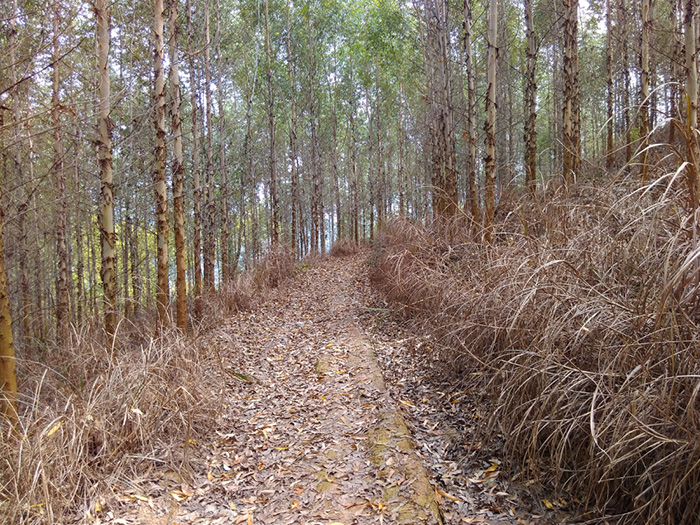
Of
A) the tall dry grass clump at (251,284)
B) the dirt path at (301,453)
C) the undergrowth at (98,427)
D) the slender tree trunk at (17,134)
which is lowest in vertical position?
the dirt path at (301,453)

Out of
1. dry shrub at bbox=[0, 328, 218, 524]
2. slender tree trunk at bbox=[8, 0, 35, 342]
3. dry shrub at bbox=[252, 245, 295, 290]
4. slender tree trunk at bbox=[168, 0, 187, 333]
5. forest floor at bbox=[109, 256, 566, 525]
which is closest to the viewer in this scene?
dry shrub at bbox=[0, 328, 218, 524]

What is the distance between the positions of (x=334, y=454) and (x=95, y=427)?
5.88 feet

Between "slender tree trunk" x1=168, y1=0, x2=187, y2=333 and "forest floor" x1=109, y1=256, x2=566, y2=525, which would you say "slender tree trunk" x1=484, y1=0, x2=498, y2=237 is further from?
"slender tree trunk" x1=168, y1=0, x2=187, y2=333

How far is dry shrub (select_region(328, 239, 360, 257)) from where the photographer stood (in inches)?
681

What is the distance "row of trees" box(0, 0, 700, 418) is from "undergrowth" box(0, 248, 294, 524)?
1.73 feet

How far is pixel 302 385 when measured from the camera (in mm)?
4750

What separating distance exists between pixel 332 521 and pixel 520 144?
89.5 feet

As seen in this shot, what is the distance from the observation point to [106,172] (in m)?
4.57

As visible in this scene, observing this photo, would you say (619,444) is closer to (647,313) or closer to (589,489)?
(589,489)

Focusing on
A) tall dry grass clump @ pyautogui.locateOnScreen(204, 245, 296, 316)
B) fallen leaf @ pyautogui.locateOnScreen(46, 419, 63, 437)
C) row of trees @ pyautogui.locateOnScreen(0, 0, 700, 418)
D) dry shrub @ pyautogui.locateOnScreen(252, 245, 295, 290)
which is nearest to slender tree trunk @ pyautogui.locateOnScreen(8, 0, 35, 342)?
row of trees @ pyautogui.locateOnScreen(0, 0, 700, 418)

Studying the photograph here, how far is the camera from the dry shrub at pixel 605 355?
2035 millimetres

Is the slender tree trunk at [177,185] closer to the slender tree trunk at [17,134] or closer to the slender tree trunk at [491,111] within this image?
the slender tree trunk at [17,134]

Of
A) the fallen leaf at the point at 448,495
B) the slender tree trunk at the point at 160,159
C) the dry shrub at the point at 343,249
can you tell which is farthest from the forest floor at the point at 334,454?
the dry shrub at the point at 343,249

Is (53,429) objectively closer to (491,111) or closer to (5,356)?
(5,356)
